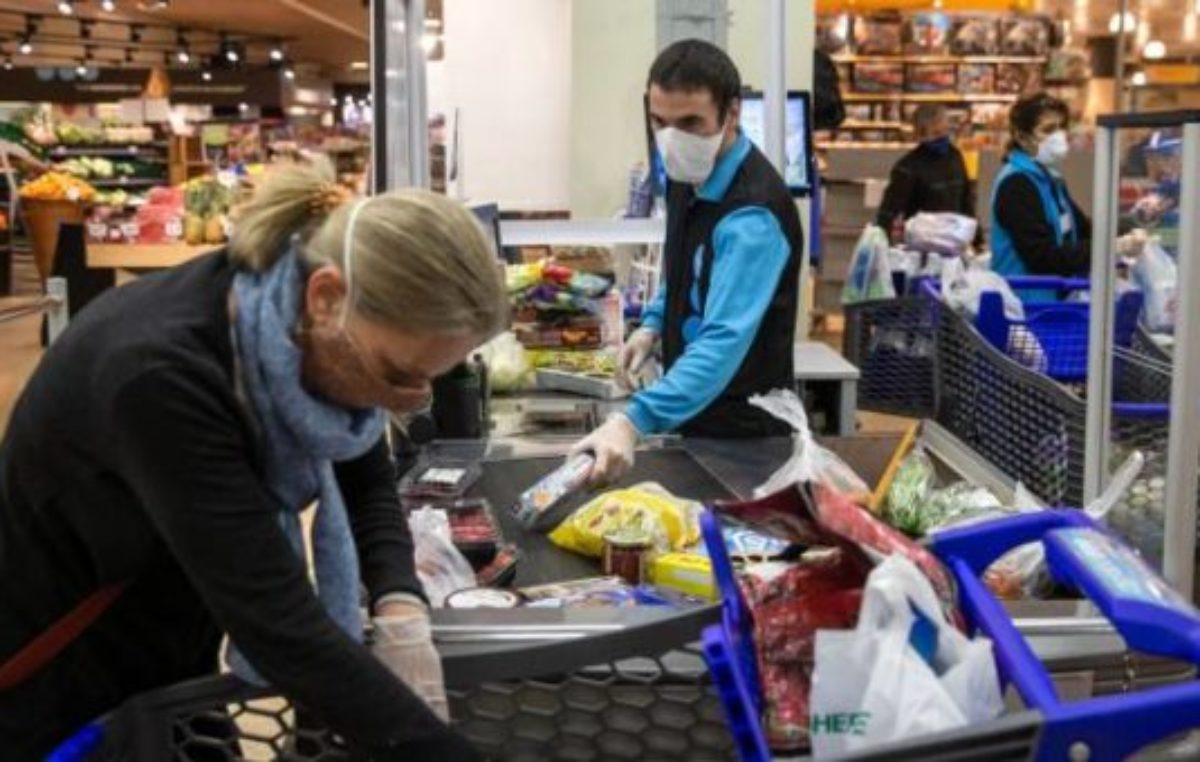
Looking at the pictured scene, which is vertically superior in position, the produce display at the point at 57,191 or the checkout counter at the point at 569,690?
the produce display at the point at 57,191

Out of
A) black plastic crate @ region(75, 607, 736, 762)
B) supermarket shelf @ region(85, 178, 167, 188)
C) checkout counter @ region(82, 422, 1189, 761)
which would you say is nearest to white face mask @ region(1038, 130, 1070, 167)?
checkout counter @ region(82, 422, 1189, 761)

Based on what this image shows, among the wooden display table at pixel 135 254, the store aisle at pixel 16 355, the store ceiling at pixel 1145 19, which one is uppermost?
the store ceiling at pixel 1145 19

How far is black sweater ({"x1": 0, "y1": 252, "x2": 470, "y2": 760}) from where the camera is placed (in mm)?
1134

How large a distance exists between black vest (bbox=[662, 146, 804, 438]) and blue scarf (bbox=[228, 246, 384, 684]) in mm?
1687

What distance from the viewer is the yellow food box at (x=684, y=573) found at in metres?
1.83

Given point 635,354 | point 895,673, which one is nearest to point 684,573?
point 895,673

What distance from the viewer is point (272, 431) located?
1.24 meters

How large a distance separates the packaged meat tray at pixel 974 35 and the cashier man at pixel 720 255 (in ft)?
31.0

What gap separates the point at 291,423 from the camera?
1.24 metres

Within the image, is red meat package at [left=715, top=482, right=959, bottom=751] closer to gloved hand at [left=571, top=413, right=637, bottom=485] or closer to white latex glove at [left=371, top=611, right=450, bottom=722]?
white latex glove at [left=371, top=611, right=450, bottom=722]

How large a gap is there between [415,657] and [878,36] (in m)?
11.4

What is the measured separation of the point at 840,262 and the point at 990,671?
32.0ft

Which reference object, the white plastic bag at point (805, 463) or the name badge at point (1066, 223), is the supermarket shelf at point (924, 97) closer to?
the name badge at point (1066, 223)

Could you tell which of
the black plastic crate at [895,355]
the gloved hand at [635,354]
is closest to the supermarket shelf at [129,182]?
the black plastic crate at [895,355]
